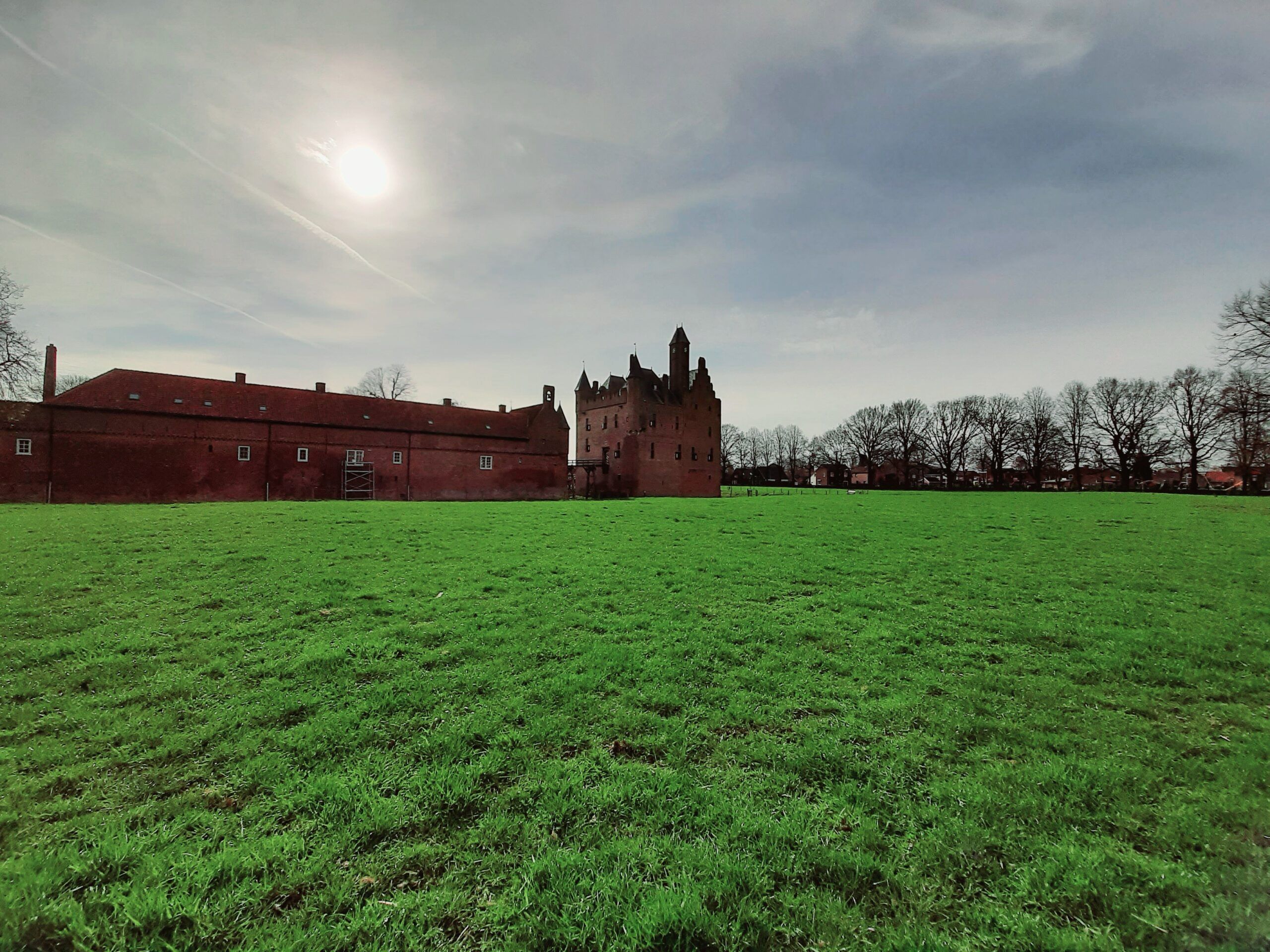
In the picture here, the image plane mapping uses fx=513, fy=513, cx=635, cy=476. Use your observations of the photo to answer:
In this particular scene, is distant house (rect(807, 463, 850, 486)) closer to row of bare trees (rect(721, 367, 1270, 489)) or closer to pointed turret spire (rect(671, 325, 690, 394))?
row of bare trees (rect(721, 367, 1270, 489))

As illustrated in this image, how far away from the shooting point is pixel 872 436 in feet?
325

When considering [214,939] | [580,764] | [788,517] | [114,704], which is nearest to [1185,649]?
[580,764]

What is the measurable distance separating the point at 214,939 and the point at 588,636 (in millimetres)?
4802

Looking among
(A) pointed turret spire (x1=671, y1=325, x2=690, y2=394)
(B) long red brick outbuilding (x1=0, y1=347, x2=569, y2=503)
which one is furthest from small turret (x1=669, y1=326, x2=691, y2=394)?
(B) long red brick outbuilding (x1=0, y1=347, x2=569, y2=503)

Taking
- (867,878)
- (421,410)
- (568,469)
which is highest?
(421,410)

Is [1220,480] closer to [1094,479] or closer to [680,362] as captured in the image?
[1094,479]

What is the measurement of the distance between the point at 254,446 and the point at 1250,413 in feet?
212

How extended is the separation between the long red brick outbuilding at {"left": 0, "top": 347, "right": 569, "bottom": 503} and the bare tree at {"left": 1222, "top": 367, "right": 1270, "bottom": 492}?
48.9 meters

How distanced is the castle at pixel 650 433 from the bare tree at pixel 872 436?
42.3 meters

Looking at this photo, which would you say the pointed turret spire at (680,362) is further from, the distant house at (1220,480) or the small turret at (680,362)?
the distant house at (1220,480)

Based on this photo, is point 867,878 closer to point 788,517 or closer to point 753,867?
point 753,867

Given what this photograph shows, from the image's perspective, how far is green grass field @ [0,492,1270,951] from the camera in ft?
9.20

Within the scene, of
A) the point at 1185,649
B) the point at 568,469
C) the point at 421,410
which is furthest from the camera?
the point at 568,469

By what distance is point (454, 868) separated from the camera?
10.3 feet
